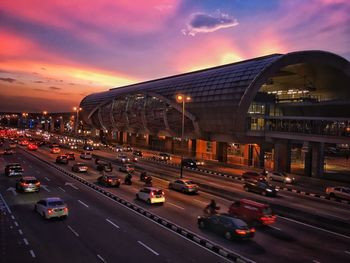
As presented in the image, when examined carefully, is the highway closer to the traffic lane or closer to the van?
the traffic lane

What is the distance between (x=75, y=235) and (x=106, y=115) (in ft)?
383

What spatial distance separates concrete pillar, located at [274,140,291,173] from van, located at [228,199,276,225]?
119ft

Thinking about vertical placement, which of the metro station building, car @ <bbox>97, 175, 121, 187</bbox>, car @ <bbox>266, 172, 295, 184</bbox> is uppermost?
the metro station building

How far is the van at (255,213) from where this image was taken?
2425cm

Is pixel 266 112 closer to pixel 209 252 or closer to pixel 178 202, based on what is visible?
pixel 178 202

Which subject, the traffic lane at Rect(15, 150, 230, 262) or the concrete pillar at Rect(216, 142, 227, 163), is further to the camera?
the concrete pillar at Rect(216, 142, 227, 163)

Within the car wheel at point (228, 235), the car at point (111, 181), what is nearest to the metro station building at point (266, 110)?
the car at point (111, 181)

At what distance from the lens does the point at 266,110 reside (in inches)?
2879

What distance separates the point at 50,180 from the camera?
42.3m

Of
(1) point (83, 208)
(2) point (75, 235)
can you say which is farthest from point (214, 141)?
(2) point (75, 235)

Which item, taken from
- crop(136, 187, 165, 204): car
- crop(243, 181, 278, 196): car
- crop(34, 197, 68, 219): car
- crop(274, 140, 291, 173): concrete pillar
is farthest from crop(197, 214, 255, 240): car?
crop(274, 140, 291, 173): concrete pillar

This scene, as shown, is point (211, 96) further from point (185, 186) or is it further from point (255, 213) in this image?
point (255, 213)

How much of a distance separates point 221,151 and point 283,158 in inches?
758

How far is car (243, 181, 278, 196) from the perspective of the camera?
37.3 meters
